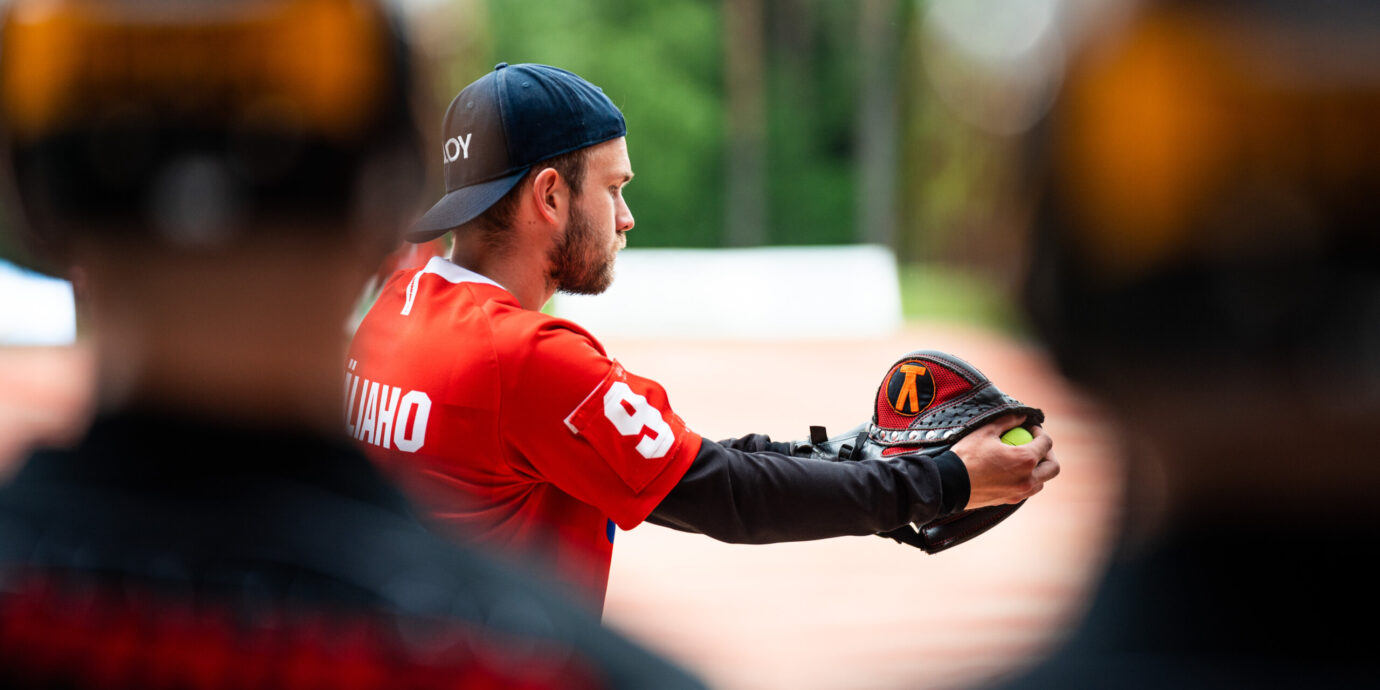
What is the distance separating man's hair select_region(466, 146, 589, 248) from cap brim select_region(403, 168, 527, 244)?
1cm

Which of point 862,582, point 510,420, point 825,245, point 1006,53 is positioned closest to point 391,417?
point 510,420

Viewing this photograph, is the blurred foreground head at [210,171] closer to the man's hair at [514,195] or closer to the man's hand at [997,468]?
the man's hair at [514,195]

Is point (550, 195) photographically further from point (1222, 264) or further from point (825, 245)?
point (825, 245)

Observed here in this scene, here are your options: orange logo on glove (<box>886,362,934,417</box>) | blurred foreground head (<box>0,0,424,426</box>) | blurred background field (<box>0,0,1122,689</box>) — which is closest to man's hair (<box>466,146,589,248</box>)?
blurred background field (<box>0,0,1122,689</box>)

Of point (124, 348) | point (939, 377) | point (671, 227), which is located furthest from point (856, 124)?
point (124, 348)

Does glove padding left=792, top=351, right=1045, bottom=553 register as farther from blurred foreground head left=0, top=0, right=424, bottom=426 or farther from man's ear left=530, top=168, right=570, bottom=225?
blurred foreground head left=0, top=0, right=424, bottom=426

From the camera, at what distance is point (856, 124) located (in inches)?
526

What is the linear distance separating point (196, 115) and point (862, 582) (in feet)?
13.2

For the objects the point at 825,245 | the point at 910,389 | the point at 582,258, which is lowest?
the point at 910,389

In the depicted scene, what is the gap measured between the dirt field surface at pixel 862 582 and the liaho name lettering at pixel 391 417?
337mm

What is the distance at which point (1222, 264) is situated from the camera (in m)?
0.89

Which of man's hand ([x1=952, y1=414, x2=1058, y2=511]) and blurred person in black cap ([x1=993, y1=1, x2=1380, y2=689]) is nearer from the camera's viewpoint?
blurred person in black cap ([x1=993, y1=1, x2=1380, y2=689])

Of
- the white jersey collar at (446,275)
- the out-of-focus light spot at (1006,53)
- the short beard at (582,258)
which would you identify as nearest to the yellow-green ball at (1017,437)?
the out-of-focus light spot at (1006,53)

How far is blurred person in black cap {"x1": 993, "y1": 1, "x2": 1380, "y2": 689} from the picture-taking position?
2.77ft
